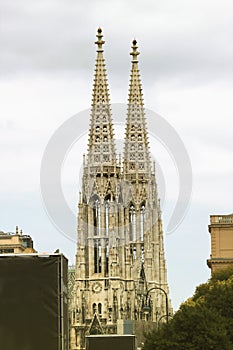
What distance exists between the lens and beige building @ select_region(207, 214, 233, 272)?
14688 cm

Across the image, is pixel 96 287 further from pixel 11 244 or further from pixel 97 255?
pixel 11 244

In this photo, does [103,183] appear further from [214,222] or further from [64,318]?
[64,318]

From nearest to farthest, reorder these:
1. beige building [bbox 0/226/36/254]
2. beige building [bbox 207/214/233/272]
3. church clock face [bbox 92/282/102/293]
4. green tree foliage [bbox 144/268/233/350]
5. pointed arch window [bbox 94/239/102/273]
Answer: green tree foliage [bbox 144/268/233/350] → beige building [bbox 207/214/233/272] → beige building [bbox 0/226/36/254] → pointed arch window [bbox 94/239/102/273] → church clock face [bbox 92/282/102/293]

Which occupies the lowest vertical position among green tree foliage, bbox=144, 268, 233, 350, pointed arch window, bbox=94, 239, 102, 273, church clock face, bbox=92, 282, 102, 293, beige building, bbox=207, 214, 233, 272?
green tree foliage, bbox=144, 268, 233, 350

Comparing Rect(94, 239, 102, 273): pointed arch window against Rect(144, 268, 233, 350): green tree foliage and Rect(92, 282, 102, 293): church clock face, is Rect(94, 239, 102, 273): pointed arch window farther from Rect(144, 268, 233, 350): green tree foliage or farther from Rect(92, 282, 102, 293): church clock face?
Rect(144, 268, 233, 350): green tree foliage

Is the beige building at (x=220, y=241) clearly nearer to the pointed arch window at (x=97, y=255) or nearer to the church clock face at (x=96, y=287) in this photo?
the pointed arch window at (x=97, y=255)

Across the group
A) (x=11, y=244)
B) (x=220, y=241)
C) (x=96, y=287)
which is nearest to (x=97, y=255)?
(x=96, y=287)

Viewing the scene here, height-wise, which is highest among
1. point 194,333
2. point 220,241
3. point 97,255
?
point 97,255

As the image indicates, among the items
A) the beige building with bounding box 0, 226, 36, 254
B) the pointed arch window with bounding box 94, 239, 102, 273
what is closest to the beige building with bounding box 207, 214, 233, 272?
the beige building with bounding box 0, 226, 36, 254

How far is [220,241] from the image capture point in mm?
149125

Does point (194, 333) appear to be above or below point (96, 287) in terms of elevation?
below

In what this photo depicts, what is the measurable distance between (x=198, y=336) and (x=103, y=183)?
123 meters

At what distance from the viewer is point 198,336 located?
75750mm

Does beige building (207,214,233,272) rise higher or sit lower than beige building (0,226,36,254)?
lower
